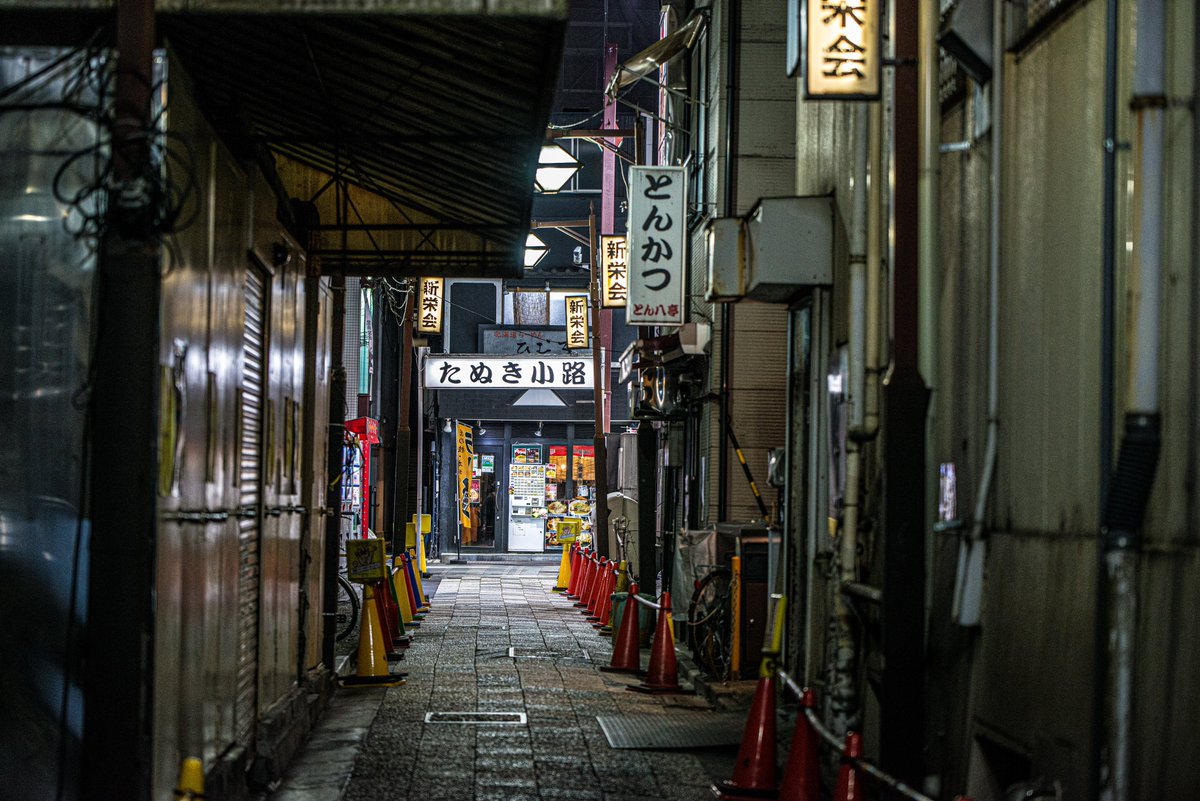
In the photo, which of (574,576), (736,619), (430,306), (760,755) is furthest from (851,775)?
(430,306)

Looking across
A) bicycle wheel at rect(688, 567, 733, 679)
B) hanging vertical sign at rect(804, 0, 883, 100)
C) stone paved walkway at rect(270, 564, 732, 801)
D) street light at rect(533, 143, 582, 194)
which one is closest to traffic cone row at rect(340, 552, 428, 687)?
stone paved walkway at rect(270, 564, 732, 801)

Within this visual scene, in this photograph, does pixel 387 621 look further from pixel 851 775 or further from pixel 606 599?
pixel 851 775

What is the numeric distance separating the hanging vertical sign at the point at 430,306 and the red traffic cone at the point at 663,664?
17579 millimetres

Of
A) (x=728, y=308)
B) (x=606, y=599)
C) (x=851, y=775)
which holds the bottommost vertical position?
(x=606, y=599)

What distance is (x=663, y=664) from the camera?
52.1 ft

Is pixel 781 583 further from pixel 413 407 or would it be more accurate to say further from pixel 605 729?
pixel 413 407

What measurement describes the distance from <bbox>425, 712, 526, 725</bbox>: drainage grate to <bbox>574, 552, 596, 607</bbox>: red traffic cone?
13.6 metres

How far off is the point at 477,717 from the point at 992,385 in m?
7.61

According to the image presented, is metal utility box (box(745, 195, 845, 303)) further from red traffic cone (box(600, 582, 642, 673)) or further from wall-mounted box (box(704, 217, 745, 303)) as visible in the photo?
red traffic cone (box(600, 582, 642, 673))

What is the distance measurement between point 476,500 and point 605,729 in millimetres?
37264

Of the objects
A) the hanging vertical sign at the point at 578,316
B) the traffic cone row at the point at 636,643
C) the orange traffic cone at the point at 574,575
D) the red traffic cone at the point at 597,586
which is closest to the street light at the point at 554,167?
the traffic cone row at the point at 636,643

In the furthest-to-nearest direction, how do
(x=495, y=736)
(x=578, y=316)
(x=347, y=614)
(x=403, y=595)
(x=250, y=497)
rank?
(x=578, y=316) → (x=403, y=595) → (x=347, y=614) → (x=495, y=736) → (x=250, y=497)

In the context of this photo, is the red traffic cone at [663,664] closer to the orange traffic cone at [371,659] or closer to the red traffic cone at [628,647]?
the red traffic cone at [628,647]

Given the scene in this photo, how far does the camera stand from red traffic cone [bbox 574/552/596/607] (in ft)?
91.1
